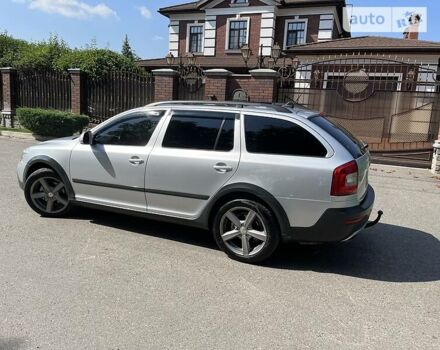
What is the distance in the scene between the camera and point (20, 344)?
2717 millimetres

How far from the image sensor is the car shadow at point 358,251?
4129 mm

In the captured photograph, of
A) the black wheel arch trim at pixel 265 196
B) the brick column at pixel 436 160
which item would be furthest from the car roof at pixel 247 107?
the brick column at pixel 436 160

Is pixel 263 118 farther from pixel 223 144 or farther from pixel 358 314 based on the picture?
pixel 358 314

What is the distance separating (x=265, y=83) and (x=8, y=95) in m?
11.1

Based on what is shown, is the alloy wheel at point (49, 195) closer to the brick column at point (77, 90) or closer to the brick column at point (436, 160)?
the brick column at point (436, 160)

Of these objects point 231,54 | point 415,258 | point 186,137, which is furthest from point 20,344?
point 231,54

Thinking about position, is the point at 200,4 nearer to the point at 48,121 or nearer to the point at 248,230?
the point at 48,121

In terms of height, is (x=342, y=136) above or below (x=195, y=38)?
below

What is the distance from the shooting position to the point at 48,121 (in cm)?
1297

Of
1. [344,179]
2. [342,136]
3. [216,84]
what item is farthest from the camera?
[216,84]

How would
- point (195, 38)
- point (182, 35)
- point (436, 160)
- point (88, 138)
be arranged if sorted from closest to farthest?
point (88, 138), point (436, 160), point (195, 38), point (182, 35)

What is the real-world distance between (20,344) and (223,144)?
2569 mm

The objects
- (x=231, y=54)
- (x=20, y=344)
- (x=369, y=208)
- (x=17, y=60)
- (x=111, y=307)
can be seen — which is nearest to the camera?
(x=20, y=344)

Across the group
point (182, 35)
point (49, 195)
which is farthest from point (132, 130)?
point (182, 35)
